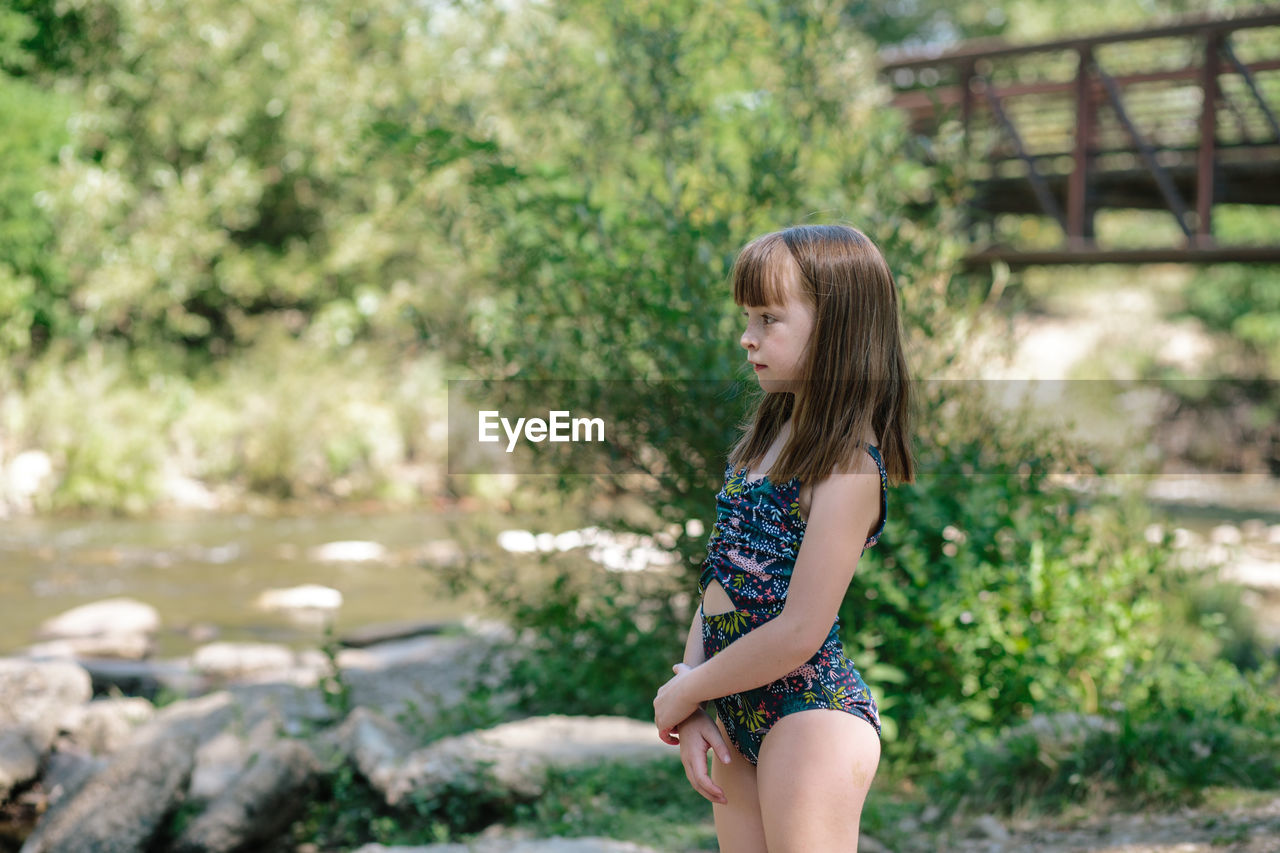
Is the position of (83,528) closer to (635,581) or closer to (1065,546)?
(635,581)

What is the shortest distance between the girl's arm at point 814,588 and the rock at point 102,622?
6918 millimetres

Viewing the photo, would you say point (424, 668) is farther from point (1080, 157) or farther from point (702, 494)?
point (1080, 157)

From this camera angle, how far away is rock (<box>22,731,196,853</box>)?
12.1ft

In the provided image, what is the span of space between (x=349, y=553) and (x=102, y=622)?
3.36 metres

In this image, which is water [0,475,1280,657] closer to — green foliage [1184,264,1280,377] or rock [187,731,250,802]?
rock [187,731,250,802]

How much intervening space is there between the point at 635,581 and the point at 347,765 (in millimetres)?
1401

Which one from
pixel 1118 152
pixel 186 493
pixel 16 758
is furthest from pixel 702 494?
pixel 186 493

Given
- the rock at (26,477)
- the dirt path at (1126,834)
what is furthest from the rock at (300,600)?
the dirt path at (1126,834)

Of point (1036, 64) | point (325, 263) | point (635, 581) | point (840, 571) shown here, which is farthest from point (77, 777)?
point (1036, 64)

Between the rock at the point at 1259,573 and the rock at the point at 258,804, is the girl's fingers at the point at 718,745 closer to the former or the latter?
the rock at the point at 258,804

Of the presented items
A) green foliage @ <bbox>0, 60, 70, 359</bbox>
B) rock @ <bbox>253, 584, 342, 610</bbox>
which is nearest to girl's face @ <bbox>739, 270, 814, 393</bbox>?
rock @ <bbox>253, 584, 342, 610</bbox>

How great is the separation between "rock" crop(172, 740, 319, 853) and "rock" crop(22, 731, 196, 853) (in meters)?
0.14

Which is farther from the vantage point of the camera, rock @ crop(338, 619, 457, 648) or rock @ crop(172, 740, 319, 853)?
rock @ crop(338, 619, 457, 648)

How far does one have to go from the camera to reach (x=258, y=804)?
3.96 m
